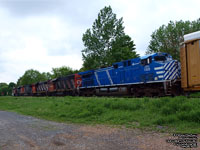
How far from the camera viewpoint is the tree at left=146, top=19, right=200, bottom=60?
2947 cm

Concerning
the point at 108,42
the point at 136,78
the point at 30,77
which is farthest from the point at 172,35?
the point at 30,77

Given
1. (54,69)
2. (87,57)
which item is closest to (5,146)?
(87,57)

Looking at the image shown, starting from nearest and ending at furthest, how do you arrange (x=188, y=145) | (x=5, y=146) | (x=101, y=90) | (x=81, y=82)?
Answer: (x=188, y=145)
(x=5, y=146)
(x=101, y=90)
(x=81, y=82)

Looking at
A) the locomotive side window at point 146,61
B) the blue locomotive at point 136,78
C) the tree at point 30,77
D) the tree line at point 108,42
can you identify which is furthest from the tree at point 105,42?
the tree at point 30,77

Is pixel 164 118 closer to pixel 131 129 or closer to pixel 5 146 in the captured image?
pixel 131 129

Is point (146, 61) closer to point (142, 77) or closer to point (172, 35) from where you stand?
point (142, 77)

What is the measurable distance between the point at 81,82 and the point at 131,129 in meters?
18.6

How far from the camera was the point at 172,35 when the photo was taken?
31.1 meters

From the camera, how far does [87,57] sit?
3725cm

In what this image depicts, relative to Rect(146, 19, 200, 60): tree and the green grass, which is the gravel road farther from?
Rect(146, 19, 200, 60): tree

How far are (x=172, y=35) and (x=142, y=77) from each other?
19.5m

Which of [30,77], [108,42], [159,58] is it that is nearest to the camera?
[159,58]

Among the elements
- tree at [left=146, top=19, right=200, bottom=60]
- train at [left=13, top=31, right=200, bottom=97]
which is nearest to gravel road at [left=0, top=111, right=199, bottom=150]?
train at [left=13, top=31, right=200, bottom=97]

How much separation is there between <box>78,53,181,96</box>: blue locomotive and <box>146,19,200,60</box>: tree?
1435 centimetres
